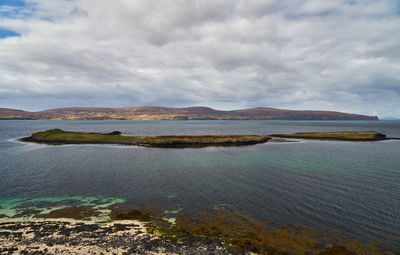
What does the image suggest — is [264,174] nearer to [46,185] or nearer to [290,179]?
[290,179]

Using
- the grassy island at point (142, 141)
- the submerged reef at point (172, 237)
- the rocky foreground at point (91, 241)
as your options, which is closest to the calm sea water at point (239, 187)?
the submerged reef at point (172, 237)

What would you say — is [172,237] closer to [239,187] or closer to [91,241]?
[91,241]

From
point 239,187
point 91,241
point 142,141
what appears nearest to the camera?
point 91,241

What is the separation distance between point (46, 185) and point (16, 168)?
54.9ft

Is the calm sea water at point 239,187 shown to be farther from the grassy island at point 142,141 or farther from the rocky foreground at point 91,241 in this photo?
the grassy island at point 142,141

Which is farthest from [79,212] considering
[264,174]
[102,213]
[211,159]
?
[211,159]

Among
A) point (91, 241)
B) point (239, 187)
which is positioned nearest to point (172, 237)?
point (91, 241)

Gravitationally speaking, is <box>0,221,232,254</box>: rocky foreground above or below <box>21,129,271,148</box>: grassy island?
below

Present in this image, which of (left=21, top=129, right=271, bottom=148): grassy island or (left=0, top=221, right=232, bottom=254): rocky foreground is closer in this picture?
(left=0, top=221, right=232, bottom=254): rocky foreground

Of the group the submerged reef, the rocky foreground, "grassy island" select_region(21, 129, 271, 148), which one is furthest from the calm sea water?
"grassy island" select_region(21, 129, 271, 148)

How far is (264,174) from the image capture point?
124 feet

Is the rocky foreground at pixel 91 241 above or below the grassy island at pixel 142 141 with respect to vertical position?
below

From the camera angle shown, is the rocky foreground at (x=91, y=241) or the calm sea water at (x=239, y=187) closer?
the rocky foreground at (x=91, y=241)

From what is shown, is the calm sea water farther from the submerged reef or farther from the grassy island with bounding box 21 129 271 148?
the grassy island with bounding box 21 129 271 148
